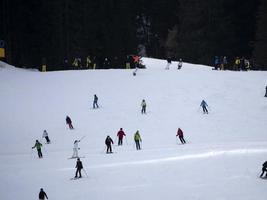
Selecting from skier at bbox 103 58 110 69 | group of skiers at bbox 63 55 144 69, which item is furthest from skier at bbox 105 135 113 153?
skier at bbox 103 58 110 69

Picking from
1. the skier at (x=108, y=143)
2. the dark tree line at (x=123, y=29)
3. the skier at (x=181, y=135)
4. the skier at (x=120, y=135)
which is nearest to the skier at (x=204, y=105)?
the skier at (x=181, y=135)

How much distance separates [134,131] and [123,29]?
30.3 m

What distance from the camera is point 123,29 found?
2586 inches

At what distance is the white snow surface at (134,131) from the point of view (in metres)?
25.0

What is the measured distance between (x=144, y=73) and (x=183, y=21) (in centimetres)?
3042

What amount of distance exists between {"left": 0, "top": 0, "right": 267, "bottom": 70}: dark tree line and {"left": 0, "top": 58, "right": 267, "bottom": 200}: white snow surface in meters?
5.41

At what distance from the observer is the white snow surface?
81.9 ft

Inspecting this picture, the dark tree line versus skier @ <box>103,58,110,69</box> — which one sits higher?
the dark tree line

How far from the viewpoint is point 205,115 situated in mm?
39969

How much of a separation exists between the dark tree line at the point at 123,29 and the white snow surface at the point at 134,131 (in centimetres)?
541

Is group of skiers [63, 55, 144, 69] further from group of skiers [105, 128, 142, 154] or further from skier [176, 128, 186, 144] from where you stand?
skier [176, 128, 186, 144]

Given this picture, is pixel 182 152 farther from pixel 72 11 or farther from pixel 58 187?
pixel 72 11

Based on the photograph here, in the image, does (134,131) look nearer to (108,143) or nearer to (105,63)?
(108,143)

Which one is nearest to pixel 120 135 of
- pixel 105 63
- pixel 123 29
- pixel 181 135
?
pixel 181 135
